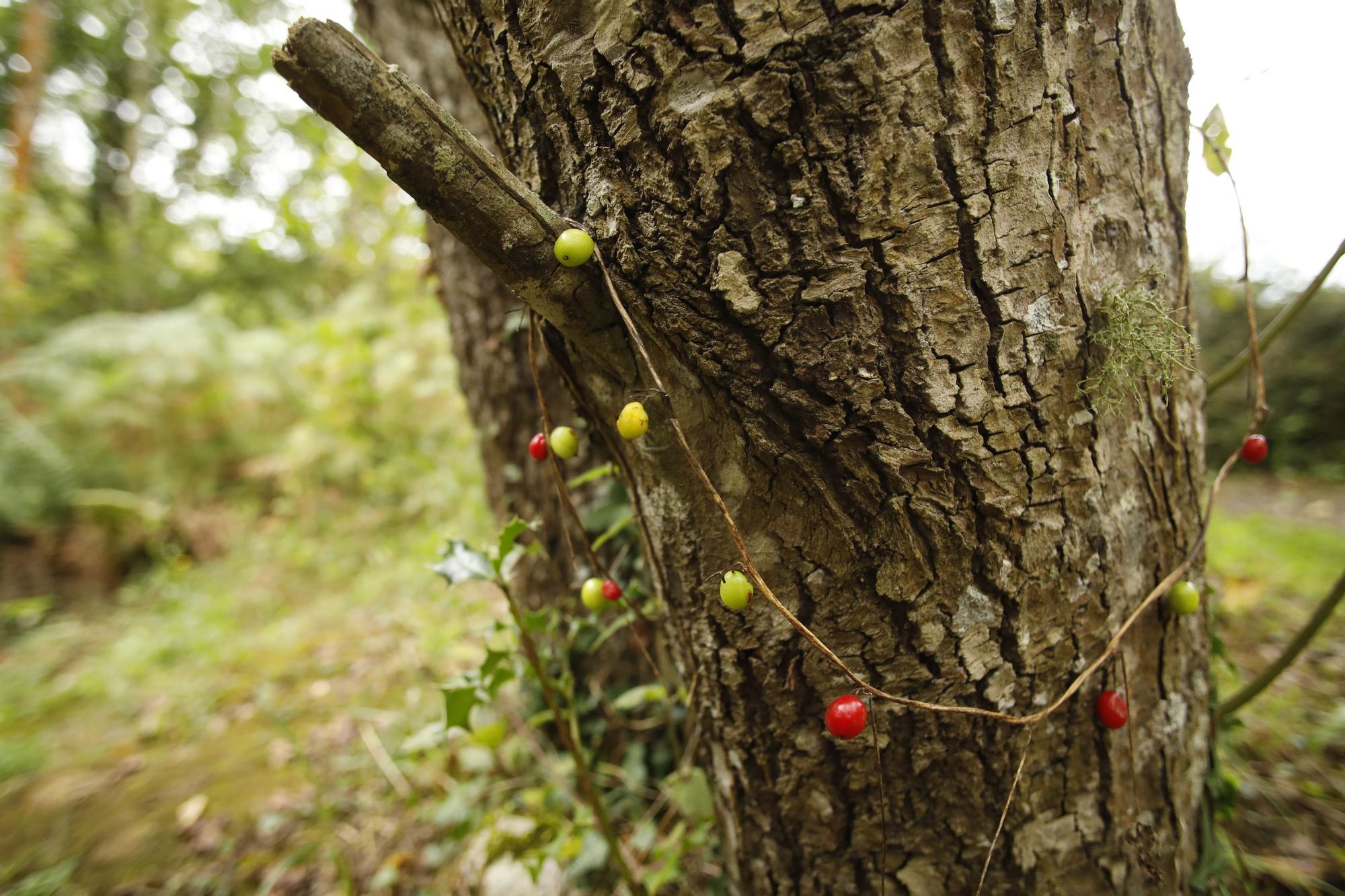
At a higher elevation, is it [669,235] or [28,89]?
[28,89]

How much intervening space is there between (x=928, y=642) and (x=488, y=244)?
0.86 metres

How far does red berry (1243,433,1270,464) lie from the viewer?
4.06 ft

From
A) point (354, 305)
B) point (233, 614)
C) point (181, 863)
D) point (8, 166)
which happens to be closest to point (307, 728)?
point (181, 863)

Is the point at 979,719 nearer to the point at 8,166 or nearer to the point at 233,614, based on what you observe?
the point at 233,614

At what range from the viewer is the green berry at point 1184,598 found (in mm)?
1007

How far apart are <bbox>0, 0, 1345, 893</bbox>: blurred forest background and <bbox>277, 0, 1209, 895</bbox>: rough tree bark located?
1.35 ft

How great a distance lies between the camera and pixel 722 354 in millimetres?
829

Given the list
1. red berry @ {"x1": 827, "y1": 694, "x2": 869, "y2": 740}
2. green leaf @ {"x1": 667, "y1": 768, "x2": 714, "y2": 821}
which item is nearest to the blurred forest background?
green leaf @ {"x1": 667, "y1": 768, "x2": 714, "y2": 821}

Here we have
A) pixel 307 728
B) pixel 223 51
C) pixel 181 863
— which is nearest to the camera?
pixel 181 863

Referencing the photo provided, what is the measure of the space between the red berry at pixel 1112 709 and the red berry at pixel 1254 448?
25.6 inches

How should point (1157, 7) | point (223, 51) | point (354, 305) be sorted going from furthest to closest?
point (223, 51), point (354, 305), point (1157, 7)

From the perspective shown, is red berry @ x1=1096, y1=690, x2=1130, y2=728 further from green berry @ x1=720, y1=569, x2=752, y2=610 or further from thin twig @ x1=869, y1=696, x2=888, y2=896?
green berry @ x1=720, y1=569, x2=752, y2=610

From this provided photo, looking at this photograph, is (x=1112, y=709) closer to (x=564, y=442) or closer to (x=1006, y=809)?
(x=1006, y=809)

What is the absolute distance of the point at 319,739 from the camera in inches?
102
